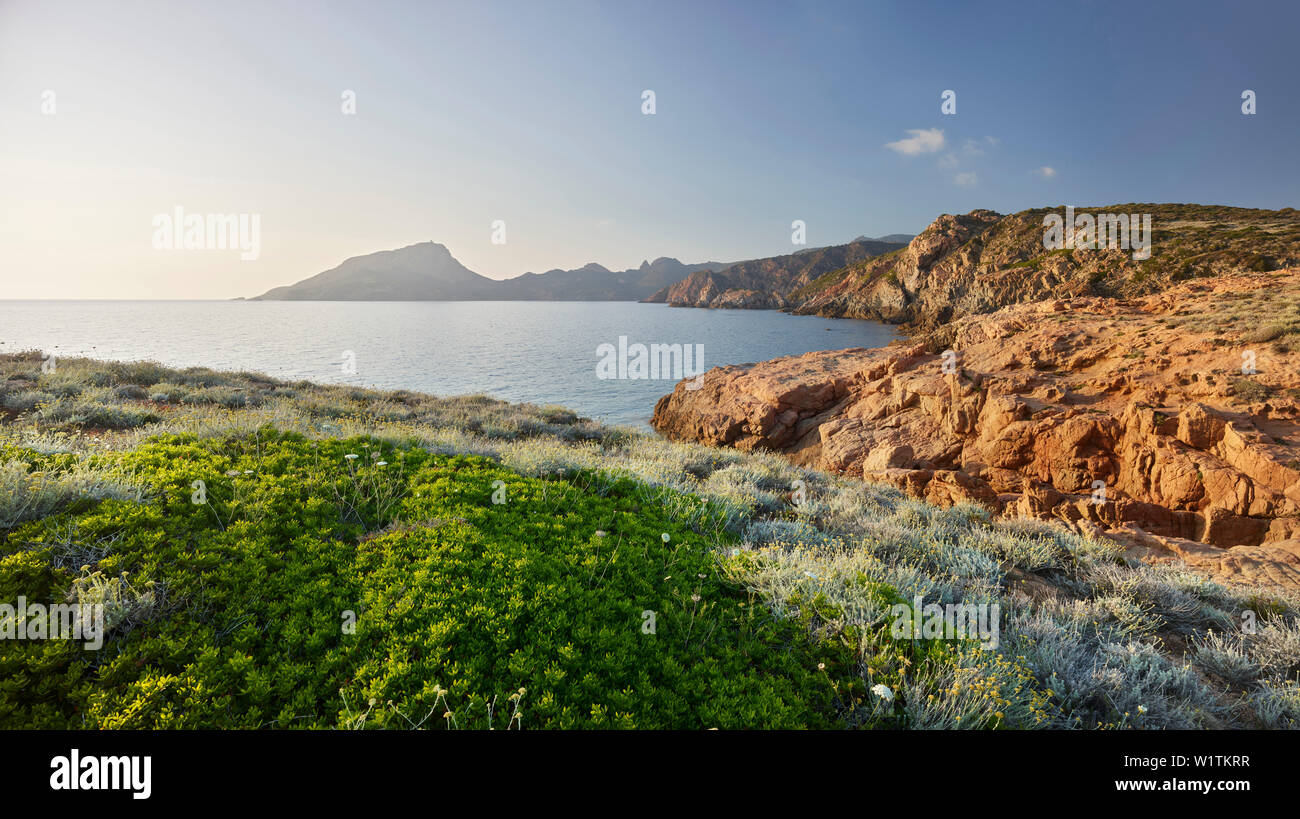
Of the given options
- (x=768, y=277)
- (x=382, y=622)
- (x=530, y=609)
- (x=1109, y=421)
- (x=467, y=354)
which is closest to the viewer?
(x=382, y=622)

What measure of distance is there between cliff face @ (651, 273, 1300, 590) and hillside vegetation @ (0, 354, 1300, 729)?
3.82 meters

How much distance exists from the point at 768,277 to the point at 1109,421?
18453cm

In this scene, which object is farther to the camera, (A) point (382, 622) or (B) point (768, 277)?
(B) point (768, 277)

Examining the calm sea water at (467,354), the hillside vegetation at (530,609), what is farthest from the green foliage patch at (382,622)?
the calm sea water at (467,354)

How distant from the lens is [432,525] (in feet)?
17.2

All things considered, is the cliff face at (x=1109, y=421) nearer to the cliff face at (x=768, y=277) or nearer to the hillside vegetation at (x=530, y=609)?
the hillside vegetation at (x=530, y=609)

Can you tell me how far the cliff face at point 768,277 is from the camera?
526 feet

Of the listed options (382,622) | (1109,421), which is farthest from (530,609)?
(1109,421)

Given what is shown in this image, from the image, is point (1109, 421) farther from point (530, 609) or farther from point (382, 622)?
point (382, 622)

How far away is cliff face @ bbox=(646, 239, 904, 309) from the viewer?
526 feet

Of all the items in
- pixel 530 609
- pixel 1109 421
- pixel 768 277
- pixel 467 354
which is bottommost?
pixel 530 609

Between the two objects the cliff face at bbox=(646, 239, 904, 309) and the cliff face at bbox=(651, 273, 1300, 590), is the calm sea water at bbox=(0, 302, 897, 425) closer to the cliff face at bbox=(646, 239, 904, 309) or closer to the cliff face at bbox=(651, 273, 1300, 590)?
the cliff face at bbox=(651, 273, 1300, 590)

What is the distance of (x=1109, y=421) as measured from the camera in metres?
10.8

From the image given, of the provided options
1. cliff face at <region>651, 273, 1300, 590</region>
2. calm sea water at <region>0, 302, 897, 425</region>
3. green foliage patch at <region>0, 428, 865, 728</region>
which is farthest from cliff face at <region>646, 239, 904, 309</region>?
green foliage patch at <region>0, 428, 865, 728</region>
